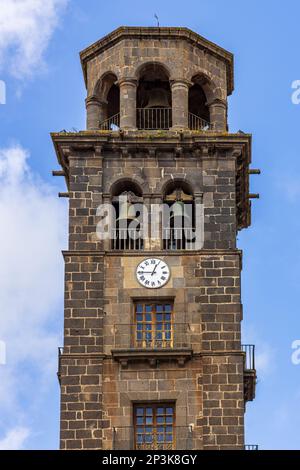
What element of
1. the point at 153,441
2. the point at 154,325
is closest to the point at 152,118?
the point at 154,325

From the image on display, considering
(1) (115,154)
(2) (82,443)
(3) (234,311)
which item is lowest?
(2) (82,443)

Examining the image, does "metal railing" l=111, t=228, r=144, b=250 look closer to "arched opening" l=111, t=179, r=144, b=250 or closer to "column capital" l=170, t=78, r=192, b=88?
"arched opening" l=111, t=179, r=144, b=250

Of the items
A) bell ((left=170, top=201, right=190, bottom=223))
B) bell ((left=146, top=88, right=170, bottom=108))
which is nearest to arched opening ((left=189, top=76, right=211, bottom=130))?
bell ((left=146, top=88, right=170, bottom=108))

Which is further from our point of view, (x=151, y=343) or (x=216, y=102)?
(x=216, y=102)

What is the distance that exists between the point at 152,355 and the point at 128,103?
37.9ft

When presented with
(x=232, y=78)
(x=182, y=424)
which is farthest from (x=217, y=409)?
(x=232, y=78)

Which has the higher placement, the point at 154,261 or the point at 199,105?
the point at 199,105

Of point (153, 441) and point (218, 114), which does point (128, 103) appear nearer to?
point (218, 114)

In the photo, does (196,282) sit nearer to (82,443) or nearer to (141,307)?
(141,307)

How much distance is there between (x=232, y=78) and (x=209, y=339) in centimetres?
1338

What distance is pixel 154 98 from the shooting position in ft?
314

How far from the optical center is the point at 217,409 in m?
87.7

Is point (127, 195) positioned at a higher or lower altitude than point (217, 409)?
higher

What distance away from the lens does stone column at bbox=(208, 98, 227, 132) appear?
93812 millimetres
